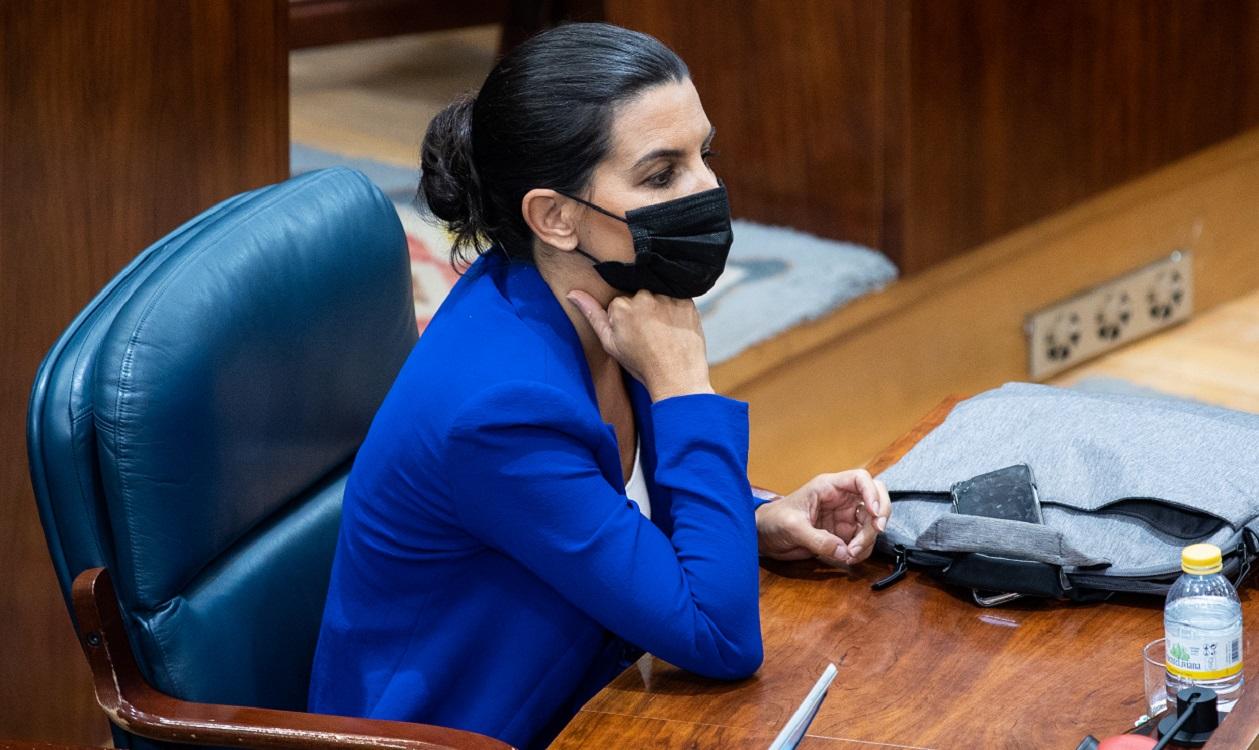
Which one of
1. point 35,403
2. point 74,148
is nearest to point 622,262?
point 35,403

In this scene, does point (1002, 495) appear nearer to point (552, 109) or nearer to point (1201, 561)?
point (1201, 561)

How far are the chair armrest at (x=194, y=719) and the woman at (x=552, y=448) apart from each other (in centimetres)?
10

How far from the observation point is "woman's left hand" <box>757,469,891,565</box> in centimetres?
156

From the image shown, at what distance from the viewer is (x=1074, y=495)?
1.56 metres

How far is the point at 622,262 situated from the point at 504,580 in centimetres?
30

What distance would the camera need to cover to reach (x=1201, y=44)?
3686 millimetres

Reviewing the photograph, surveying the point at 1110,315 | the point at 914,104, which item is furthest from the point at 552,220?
the point at 1110,315

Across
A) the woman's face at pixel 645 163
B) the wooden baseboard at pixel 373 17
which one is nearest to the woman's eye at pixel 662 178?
the woman's face at pixel 645 163

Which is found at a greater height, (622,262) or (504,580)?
(622,262)

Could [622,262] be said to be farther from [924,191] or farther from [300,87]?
[300,87]

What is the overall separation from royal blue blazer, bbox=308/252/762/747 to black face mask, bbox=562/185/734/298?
0.07m

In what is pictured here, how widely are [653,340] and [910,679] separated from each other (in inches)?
14.4

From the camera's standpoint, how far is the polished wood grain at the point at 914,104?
10.2 ft

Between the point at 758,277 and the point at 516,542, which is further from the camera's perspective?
the point at 758,277
